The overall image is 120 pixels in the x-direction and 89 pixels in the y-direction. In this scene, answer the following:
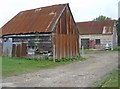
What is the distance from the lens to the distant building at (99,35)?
5486 centimetres

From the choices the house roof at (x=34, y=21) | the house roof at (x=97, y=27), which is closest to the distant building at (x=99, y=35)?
the house roof at (x=97, y=27)

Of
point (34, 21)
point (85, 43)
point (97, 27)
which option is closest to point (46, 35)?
point (34, 21)

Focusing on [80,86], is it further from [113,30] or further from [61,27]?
[113,30]

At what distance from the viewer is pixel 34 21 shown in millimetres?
29156

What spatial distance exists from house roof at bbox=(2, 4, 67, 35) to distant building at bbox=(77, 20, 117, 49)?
24.3 m

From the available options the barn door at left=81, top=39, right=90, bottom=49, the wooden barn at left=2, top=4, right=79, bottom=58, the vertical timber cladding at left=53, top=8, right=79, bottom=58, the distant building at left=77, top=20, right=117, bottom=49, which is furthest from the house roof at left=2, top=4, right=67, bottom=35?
the barn door at left=81, top=39, right=90, bottom=49

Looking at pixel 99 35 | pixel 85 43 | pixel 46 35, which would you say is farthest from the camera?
pixel 85 43

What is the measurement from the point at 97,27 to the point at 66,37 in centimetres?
3156

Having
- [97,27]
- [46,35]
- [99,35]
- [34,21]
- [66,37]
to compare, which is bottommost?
[66,37]

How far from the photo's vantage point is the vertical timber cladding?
86.3ft

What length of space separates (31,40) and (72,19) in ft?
16.4

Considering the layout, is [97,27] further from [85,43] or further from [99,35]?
[85,43]

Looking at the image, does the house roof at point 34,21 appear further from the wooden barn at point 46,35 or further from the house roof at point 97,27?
the house roof at point 97,27

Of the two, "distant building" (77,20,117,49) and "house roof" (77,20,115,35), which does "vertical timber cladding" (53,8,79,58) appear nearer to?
"distant building" (77,20,117,49)
